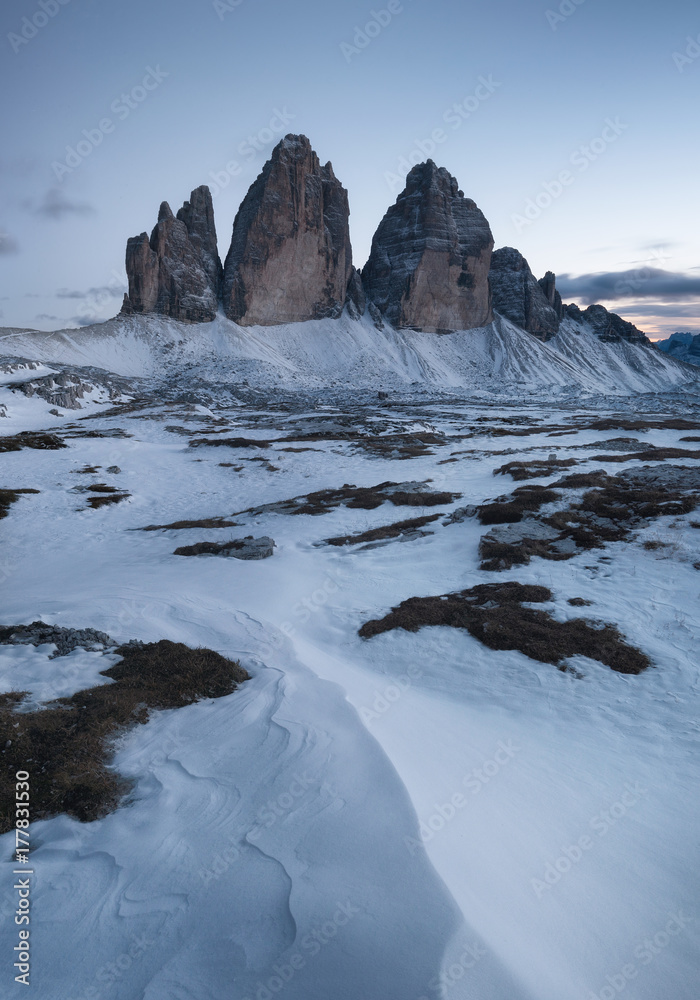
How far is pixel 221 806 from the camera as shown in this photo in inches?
201

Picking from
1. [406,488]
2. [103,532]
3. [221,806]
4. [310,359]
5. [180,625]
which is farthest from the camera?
[310,359]

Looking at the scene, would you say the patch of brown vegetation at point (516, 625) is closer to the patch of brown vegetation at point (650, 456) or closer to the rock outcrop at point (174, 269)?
the patch of brown vegetation at point (650, 456)

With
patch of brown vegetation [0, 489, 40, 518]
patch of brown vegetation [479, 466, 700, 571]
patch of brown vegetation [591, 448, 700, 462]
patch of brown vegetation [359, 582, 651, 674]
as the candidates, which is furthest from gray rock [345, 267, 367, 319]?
patch of brown vegetation [359, 582, 651, 674]

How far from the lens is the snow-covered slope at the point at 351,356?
111312 millimetres

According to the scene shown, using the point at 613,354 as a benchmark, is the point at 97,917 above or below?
below

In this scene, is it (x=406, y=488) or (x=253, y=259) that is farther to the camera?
(x=253, y=259)

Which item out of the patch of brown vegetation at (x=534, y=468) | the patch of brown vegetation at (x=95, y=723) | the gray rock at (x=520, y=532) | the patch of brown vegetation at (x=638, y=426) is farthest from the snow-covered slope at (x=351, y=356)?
the patch of brown vegetation at (x=95, y=723)

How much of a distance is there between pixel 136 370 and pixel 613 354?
168311 mm

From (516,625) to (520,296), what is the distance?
190 m

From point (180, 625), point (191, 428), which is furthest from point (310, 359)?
point (180, 625)

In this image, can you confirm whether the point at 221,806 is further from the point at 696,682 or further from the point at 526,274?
the point at 526,274

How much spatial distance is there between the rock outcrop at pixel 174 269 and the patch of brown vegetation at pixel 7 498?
395ft

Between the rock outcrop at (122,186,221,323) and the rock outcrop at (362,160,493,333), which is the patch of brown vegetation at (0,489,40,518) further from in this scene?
the rock outcrop at (362,160,493,333)

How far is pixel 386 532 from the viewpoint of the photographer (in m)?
16.5
